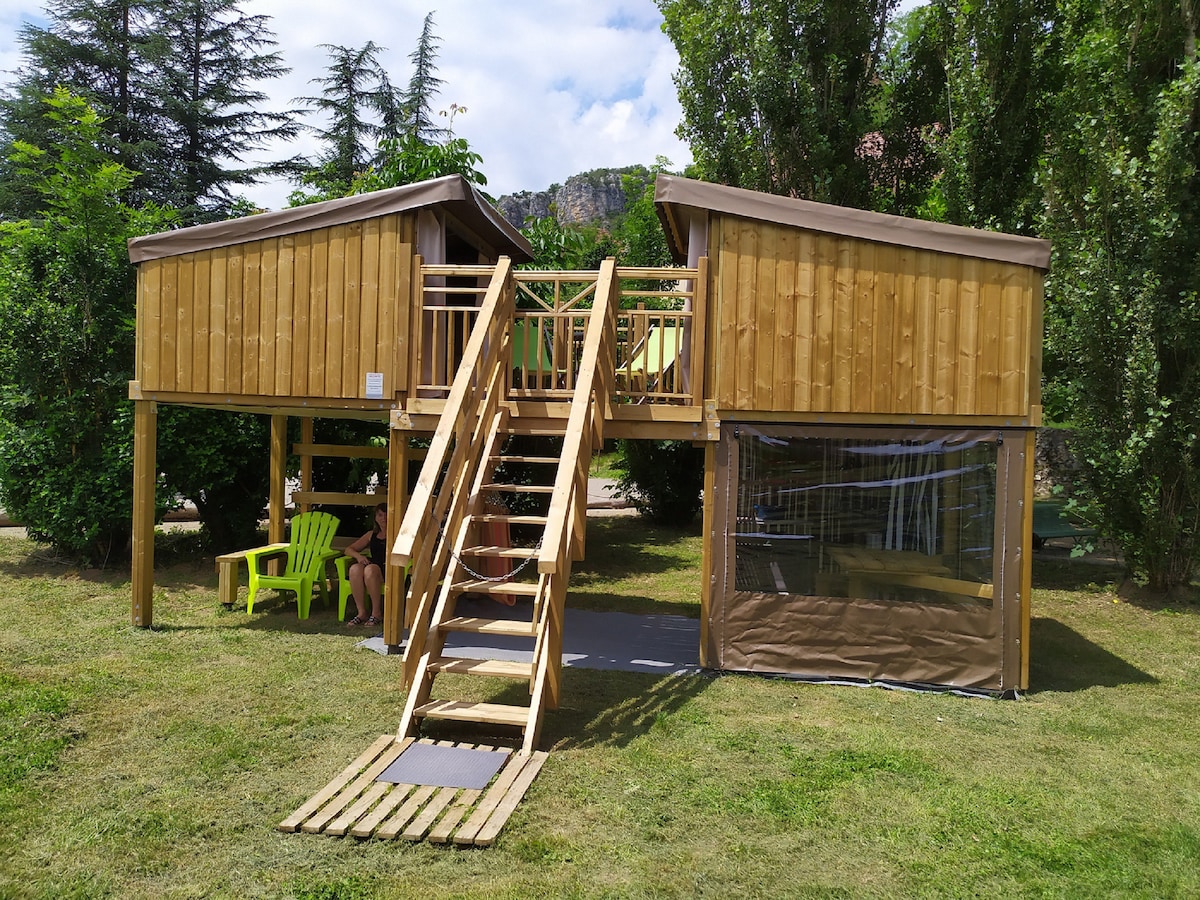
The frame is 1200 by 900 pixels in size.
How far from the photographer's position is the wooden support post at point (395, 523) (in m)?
6.79

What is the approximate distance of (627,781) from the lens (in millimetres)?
4375

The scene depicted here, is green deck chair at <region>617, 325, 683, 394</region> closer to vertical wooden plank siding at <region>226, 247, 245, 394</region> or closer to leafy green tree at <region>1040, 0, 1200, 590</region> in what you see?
vertical wooden plank siding at <region>226, 247, 245, 394</region>

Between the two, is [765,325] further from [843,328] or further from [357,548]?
[357,548]

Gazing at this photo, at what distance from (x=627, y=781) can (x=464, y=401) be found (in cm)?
272

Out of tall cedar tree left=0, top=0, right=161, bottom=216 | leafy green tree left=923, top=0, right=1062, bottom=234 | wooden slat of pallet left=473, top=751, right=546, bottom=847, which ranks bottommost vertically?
wooden slat of pallet left=473, top=751, right=546, bottom=847

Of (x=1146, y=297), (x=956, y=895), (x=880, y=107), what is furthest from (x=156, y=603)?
(x=880, y=107)

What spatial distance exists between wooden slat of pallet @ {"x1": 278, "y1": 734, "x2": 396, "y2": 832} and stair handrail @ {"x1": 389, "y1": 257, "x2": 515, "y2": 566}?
1045mm

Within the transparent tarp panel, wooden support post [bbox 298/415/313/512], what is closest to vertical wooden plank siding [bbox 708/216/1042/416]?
the transparent tarp panel

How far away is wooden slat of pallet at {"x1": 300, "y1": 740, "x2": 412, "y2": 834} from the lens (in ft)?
12.1

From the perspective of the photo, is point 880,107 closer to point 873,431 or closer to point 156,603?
point 873,431

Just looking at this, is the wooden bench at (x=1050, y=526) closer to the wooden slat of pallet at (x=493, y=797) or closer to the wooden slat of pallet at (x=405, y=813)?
the wooden slat of pallet at (x=493, y=797)

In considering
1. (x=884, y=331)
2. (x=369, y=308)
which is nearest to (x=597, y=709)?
(x=884, y=331)

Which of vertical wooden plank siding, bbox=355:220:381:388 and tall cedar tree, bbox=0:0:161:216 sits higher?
tall cedar tree, bbox=0:0:161:216

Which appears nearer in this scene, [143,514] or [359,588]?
[143,514]
